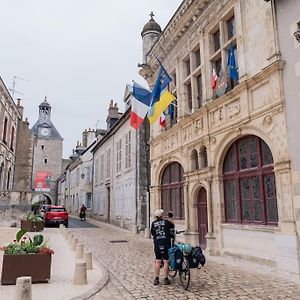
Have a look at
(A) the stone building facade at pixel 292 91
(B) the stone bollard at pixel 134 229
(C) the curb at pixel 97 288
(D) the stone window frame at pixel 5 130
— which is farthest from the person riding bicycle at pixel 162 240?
(D) the stone window frame at pixel 5 130

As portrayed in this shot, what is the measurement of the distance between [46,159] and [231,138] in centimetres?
4292

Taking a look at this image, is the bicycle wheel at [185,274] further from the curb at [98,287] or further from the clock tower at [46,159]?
the clock tower at [46,159]

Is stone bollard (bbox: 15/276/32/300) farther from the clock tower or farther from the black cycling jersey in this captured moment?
the clock tower

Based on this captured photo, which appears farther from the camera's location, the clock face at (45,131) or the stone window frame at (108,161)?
the clock face at (45,131)

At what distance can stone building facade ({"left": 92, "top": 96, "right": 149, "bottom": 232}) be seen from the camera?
52.2 feet

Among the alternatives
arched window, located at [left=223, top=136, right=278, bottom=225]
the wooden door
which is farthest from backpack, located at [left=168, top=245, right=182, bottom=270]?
the wooden door

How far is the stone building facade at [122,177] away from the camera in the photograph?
1591 centimetres

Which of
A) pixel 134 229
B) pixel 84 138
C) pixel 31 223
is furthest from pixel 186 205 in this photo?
pixel 84 138

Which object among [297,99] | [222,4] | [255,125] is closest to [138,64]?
[222,4]

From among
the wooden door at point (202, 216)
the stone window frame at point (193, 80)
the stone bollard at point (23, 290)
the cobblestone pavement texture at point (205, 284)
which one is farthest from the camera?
the stone window frame at point (193, 80)

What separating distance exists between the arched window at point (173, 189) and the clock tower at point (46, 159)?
117ft

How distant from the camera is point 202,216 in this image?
10.1 m

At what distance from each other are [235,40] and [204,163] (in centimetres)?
372

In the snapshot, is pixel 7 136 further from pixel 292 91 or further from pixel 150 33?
pixel 292 91
